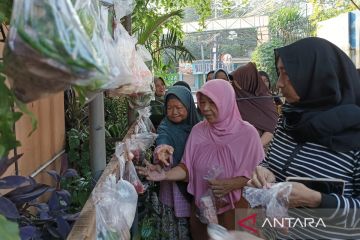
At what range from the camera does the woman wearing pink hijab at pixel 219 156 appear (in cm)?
251

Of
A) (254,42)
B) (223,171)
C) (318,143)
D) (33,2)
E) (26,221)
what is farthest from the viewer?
(254,42)

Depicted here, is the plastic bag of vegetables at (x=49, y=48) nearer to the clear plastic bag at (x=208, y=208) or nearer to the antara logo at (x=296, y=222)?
the antara logo at (x=296, y=222)

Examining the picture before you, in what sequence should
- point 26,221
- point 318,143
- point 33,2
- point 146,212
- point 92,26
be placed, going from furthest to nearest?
point 146,212 < point 318,143 < point 26,221 < point 92,26 < point 33,2

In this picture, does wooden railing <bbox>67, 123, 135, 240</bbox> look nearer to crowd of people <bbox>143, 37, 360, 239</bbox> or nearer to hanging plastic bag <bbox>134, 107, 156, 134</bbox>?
crowd of people <bbox>143, 37, 360, 239</bbox>

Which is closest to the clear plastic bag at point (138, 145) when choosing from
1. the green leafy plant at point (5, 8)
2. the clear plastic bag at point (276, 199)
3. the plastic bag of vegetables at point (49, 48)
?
the clear plastic bag at point (276, 199)

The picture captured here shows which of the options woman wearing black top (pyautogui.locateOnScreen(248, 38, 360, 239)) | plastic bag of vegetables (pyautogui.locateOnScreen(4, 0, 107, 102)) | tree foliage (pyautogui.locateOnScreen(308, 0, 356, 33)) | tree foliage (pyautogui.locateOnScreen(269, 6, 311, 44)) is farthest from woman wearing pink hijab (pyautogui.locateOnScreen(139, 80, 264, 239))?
tree foliage (pyautogui.locateOnScreen(269, 6, 311, 44))

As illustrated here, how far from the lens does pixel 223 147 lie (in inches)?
101

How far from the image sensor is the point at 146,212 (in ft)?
9.83

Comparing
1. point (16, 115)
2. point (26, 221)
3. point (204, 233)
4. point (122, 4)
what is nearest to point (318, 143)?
point (122, 4)

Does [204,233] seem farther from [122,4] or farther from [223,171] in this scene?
[122,4]

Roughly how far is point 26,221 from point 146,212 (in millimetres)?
1742

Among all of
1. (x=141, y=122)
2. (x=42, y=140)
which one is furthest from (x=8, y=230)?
(x=141, y=122)

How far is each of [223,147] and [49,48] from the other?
211 cm

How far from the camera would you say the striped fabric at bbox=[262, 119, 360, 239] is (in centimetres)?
139
